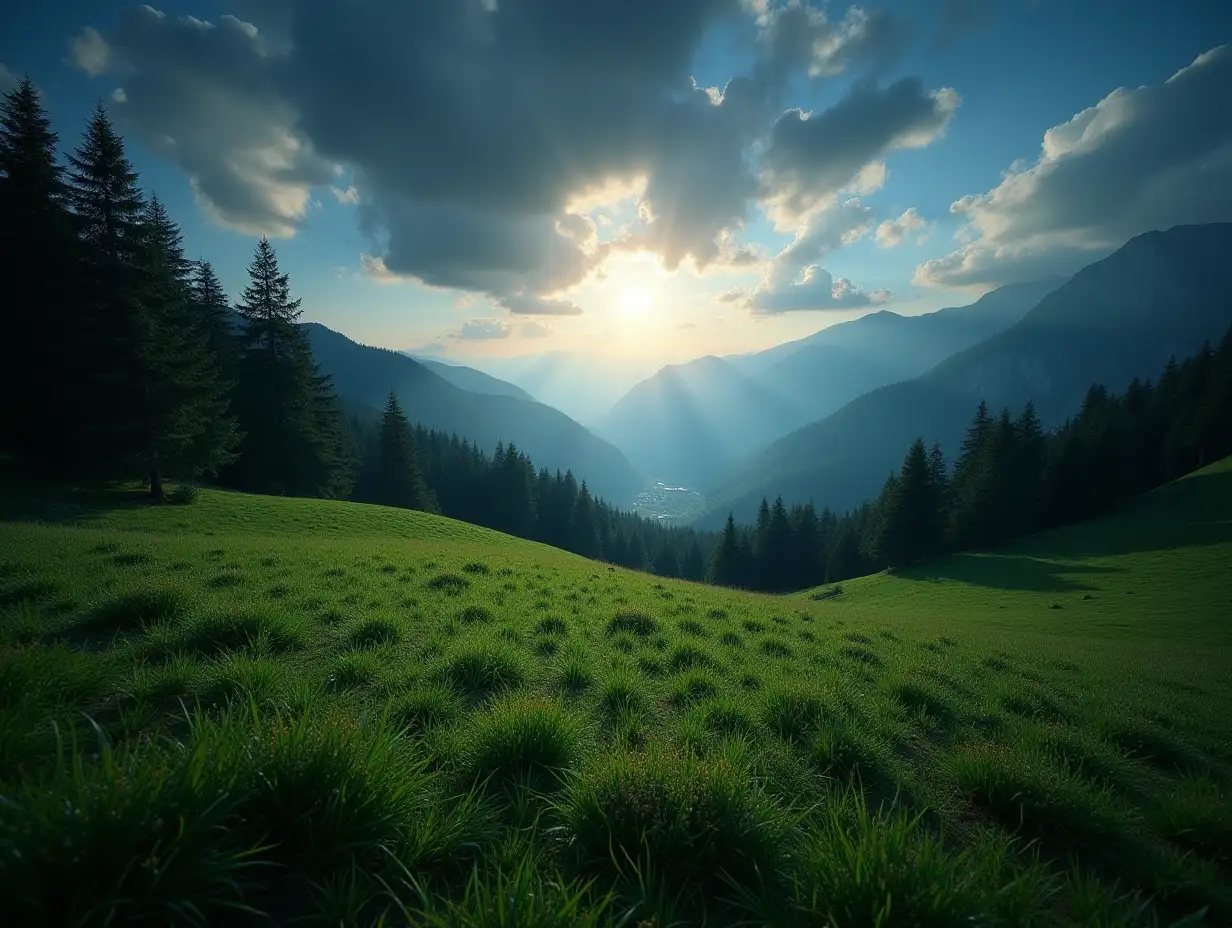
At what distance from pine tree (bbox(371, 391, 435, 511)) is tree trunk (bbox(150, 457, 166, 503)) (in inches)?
1246

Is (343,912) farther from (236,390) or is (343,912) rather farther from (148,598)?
(236,390)

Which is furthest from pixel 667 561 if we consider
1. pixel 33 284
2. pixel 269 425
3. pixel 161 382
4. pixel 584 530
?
pixel 33 284

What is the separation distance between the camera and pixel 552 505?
83.6 meters

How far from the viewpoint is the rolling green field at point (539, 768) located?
2143mm

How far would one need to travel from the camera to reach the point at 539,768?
3.73m

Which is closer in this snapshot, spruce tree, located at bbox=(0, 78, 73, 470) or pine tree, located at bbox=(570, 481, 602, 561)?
spruce tree, located at bbox=(0, 78, 73, 470)

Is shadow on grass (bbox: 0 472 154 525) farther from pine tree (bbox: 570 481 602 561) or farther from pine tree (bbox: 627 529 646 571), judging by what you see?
pine tree (bbox: 627 529 646 571)

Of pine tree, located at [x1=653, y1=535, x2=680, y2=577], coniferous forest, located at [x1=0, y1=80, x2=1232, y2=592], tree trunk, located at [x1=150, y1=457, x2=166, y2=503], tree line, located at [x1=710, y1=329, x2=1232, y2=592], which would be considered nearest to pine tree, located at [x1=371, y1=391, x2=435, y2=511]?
coniferous forest, located at [x1=0, y1=80, x2=1232, y2=592]

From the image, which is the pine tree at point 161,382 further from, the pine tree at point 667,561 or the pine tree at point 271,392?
the pine tree at point 667,561

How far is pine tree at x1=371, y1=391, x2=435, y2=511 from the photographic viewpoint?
5472 cm

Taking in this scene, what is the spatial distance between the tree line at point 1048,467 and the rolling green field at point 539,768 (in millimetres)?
49178

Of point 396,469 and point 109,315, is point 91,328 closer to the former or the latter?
point 109,315

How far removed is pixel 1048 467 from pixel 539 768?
74.5m

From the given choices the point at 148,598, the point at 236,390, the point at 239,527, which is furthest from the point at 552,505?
the point at 148,598
